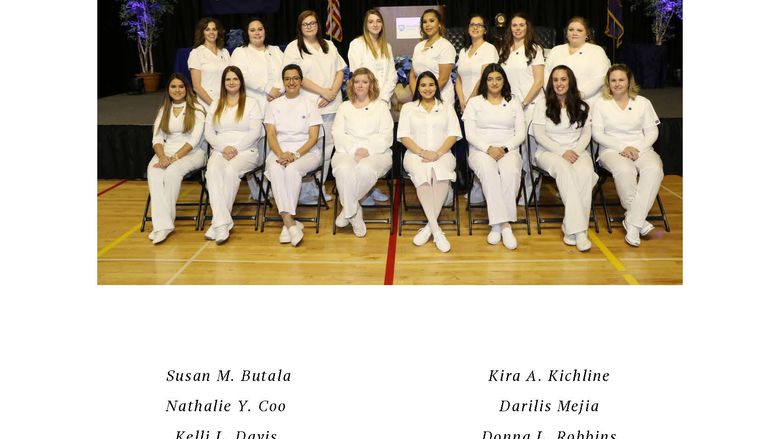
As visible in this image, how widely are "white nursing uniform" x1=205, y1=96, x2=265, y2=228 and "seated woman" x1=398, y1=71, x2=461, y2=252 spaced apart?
3.21ft

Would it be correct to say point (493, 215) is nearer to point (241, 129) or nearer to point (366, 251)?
point (366, 251)

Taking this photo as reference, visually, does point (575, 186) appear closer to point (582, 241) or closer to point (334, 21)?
point (582, 241)

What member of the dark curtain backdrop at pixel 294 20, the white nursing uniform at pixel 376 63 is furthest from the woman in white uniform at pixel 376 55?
the dark curtain backdrop at pixel 294 20

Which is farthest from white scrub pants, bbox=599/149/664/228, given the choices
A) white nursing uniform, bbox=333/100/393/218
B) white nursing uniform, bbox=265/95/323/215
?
white nursing uniform, bbox=265/95/323/215

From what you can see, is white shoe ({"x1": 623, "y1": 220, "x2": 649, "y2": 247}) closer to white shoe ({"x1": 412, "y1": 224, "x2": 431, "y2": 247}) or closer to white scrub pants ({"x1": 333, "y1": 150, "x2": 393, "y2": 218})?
white shoe ({"x1": 412, "y1": 224, "x2": 431, "y2": 247})

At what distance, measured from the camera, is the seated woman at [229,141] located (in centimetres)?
488

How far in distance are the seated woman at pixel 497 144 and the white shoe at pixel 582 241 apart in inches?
15.5

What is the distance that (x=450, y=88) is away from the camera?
18.3ft

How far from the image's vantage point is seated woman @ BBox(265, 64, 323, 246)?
4863 mm

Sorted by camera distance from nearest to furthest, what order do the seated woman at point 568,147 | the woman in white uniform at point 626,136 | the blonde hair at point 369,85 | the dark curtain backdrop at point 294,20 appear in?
1. the seated woman at point 568,147
2. the woman in white uniform at point 626,136
3. the blonde hair at point 369,85
4. the dark curtain backdrop at point 294,20

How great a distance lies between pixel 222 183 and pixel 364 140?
955mm

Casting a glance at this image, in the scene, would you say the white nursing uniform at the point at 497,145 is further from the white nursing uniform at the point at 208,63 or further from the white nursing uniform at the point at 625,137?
the white nursing uniform at the point at 208,63

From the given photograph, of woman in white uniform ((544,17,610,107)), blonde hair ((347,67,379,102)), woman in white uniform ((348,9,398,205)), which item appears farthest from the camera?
woman in white uniform ((348,9,398,205))

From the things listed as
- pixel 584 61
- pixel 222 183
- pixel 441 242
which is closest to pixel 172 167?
pixel 222 183
